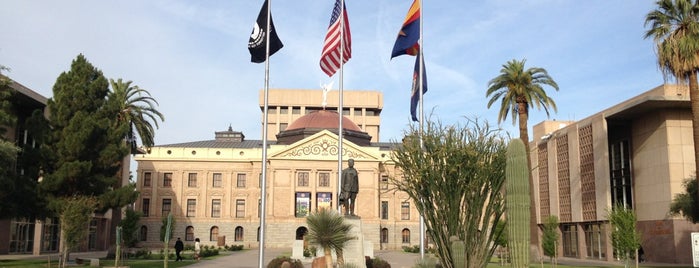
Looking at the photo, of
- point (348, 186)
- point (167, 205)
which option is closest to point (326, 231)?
point (348, 186)

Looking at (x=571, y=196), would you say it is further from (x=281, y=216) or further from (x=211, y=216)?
(x=211, y=216)

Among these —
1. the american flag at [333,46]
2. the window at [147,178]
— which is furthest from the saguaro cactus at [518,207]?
the window at [147,178]

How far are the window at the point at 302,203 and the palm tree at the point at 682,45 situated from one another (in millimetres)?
48520

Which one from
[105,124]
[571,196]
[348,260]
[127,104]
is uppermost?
[127,104]

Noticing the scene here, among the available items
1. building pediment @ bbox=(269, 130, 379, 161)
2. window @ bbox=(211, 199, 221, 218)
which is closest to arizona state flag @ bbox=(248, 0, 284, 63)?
building pediment @ bbox=(269, 130, 379, 161)

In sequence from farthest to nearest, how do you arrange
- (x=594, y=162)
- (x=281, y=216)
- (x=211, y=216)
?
(x=211, y=216) → (x=281, y=216) → (x=594, y=162)

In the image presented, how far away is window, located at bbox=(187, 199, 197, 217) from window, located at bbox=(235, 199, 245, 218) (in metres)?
5.07

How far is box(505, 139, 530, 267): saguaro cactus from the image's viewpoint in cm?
1444

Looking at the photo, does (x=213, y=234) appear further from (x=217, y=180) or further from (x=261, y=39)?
(x=261, y=39)

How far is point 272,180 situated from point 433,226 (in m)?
53.6

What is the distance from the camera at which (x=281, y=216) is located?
70.2 metres

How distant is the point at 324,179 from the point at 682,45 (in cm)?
4946

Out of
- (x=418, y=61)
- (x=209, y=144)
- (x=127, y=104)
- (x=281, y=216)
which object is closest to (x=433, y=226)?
(x=418, y=61)

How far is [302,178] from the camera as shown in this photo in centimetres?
7200
